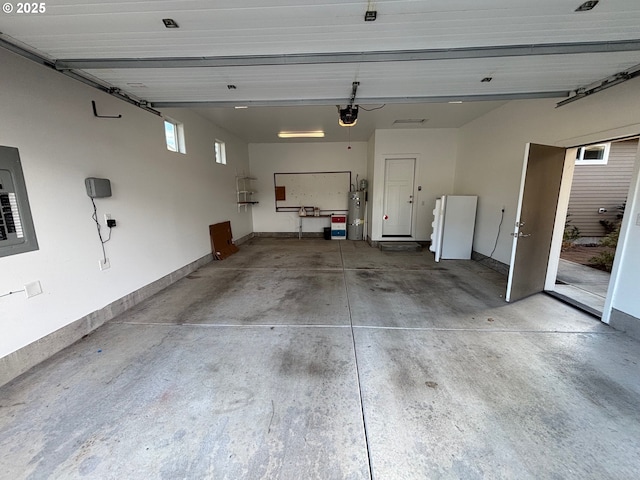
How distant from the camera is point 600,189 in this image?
20.2ft

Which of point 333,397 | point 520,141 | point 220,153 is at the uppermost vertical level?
point 220,153

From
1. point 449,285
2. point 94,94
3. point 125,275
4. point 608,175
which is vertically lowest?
point 449,285

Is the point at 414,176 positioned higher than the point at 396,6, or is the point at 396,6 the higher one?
the point at 396,6

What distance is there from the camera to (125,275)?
10.4 feet

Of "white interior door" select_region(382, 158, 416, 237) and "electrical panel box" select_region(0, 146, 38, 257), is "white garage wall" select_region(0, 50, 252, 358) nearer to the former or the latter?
"electrical panel box" select_region(0, 146, 38, 257)

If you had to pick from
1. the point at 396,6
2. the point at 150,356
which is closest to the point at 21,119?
the point at 150,356

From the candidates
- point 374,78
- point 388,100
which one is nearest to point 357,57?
point 374,78

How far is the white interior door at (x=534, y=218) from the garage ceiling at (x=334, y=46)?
0.82m

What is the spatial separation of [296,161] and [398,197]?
11.1 ft

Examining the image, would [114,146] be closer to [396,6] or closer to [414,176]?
[396,6]

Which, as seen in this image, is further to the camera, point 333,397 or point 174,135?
point 174,135

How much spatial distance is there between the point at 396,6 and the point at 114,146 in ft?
10.8

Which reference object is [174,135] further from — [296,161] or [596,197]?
[596,197]

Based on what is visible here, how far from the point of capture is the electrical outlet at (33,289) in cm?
211
